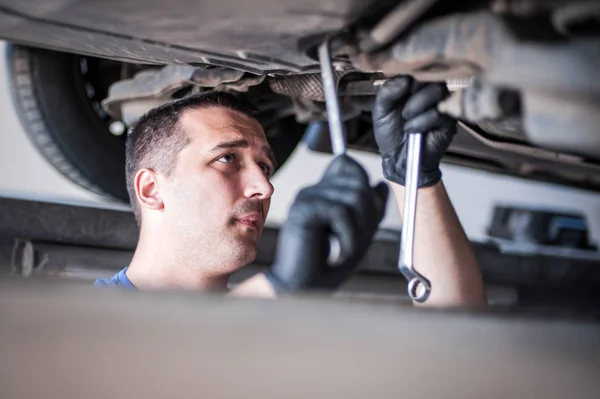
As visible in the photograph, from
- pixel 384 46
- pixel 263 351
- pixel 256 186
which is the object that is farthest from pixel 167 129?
pixel 263 351

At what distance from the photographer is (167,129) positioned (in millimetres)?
1247

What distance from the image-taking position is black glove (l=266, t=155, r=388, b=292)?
61 cm

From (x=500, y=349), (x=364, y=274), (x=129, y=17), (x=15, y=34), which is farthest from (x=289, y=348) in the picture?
(x=364, y=274)

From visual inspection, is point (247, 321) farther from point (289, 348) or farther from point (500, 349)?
point (500, 349)

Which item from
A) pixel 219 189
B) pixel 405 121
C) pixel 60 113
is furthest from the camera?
pixel 60 113

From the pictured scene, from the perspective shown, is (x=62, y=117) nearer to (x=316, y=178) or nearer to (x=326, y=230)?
(x=326, y=230)

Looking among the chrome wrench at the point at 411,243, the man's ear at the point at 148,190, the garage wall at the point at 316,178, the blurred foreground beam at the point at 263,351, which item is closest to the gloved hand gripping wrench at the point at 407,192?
the chrome wrench at the point at 411,243

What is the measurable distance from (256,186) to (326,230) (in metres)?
0.52

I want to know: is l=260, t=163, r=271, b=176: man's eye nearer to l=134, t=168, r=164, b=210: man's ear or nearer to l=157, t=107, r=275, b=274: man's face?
l=157, t=107, r=275, b=274: man's face

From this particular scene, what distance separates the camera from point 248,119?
125cm

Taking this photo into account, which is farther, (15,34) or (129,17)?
(15,34)

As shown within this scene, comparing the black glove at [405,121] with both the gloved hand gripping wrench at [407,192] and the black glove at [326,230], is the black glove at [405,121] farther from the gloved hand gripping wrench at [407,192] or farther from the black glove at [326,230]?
the black glove at [326,230]

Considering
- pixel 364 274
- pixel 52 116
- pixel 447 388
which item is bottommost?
pixel 364 274

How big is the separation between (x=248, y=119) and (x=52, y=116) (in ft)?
1.50
